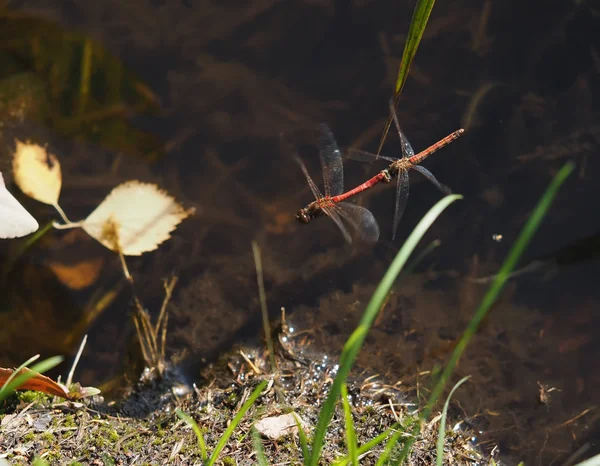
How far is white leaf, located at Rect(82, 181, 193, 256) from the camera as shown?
2666mm

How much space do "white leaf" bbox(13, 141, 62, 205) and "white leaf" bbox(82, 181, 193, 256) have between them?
0.25 m

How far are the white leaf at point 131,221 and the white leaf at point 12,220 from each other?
0.56 metres

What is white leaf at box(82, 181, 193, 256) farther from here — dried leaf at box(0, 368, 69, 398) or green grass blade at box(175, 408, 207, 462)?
green grass blade at box(175, 408, 207, 462)

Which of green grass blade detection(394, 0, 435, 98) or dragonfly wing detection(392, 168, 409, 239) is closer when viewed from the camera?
green grass blade detection(394, 0, 435, 98)

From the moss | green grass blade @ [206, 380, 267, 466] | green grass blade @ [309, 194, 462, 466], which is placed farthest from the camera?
the moss

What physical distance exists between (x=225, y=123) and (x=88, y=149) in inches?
28.7

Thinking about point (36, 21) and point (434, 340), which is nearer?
point (434, 340)

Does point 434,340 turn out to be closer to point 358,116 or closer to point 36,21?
point 358,116

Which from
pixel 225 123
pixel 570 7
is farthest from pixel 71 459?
pixel 570 7

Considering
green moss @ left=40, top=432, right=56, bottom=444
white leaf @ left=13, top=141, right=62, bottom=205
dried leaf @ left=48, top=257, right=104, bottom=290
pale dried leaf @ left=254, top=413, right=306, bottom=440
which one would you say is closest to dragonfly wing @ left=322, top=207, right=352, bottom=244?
pale dried leaf @ left=254, top=413, right=306, bottom=440

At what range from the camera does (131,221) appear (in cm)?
268

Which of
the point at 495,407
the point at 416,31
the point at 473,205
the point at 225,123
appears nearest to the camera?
the point at 416,31

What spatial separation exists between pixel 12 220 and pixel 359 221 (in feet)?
5.07

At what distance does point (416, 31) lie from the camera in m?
1.94
